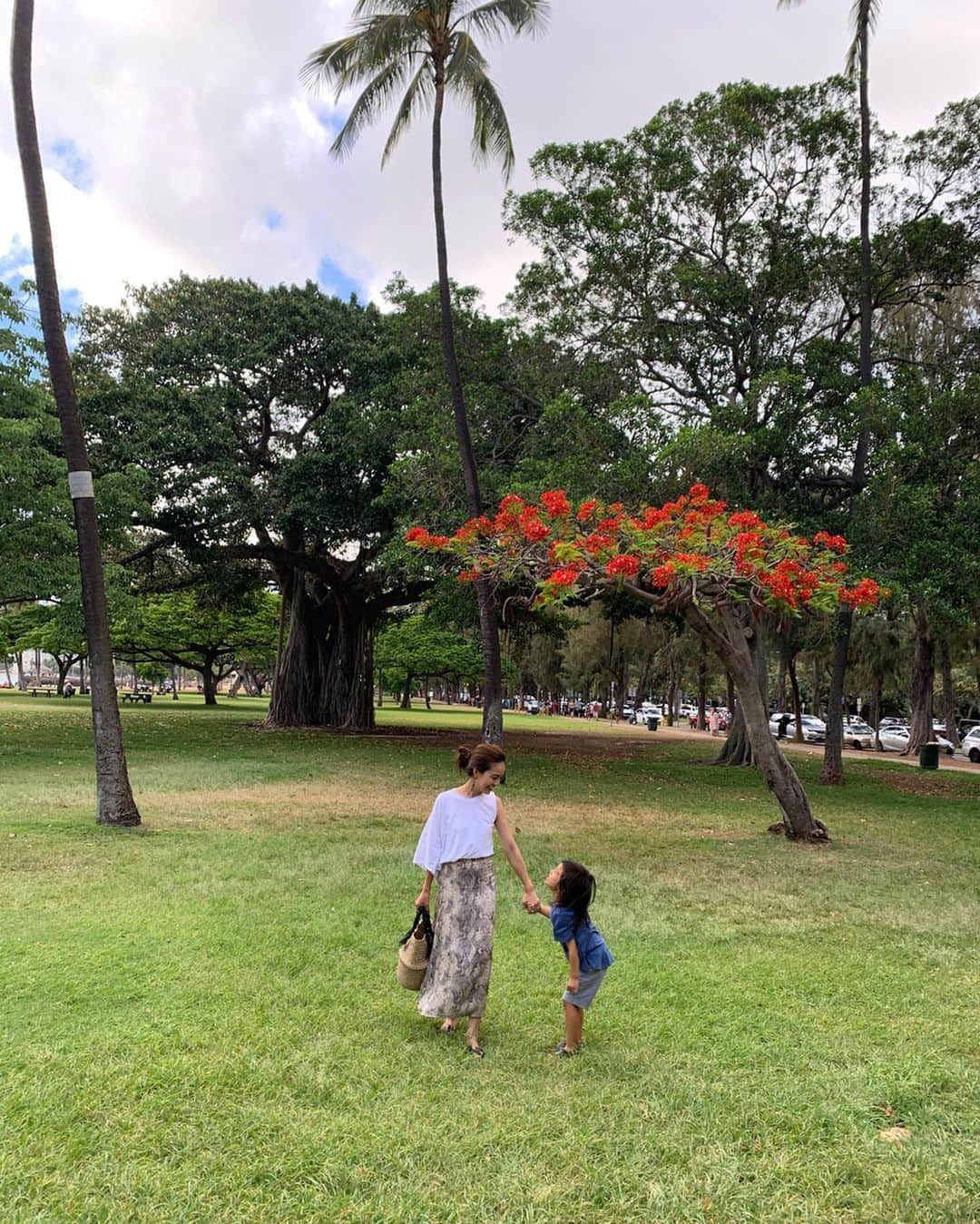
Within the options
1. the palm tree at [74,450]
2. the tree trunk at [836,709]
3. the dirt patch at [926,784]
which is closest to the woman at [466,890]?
the palm tree at [74,450]

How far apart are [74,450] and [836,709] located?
1420 centimetres

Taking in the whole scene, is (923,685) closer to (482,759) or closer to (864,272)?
(864,272)

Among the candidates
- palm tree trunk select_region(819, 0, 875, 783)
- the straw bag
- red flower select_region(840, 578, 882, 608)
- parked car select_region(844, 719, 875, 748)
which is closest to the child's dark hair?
the straw bag

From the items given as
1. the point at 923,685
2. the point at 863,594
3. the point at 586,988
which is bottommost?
the point at 586,988

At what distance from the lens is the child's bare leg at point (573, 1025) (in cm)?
370

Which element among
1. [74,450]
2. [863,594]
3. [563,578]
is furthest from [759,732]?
[74,450]

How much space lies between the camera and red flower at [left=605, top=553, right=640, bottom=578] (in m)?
8.13

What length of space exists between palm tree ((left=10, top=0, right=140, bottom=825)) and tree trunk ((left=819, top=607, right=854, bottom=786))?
40.2 feet

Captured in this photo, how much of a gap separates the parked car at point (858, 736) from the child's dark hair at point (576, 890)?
3250 cm

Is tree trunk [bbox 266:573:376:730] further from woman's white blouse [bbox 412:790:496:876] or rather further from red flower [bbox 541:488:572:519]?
woman's white blouse [bbox 412:790:496:876]

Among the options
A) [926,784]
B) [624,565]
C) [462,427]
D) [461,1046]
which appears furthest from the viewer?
[926,784]

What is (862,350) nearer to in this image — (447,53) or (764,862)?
(447,53)

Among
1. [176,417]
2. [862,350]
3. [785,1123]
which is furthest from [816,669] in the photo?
[785,1123]

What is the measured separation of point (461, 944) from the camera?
384cm
